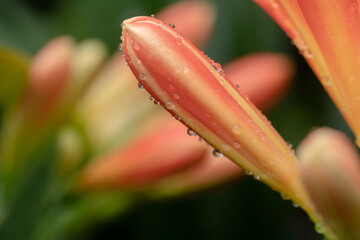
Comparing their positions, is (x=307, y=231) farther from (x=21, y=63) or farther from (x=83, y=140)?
(x=21, y=63)

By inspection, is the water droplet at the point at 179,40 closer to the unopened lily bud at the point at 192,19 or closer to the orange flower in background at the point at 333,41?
the orange flower in background at the point at 333,41

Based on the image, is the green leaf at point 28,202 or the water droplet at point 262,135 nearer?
the water droplet at point 262,135

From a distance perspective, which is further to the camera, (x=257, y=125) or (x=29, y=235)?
(x=29, y=235)

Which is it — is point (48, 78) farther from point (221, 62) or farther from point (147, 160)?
point (221, 62)

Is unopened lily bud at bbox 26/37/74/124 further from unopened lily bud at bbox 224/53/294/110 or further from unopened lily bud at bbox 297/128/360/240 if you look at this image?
unopened lily bud at bbox 297/128/360/240

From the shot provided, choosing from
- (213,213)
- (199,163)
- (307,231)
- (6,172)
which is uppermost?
(6,172)

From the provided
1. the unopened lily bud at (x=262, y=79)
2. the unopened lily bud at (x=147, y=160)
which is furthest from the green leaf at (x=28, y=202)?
the unopened lily bud at (x=262, y=79)

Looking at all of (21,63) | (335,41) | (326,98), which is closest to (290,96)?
(326,98)

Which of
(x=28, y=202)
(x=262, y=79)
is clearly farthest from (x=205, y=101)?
(x=262, y=79)
